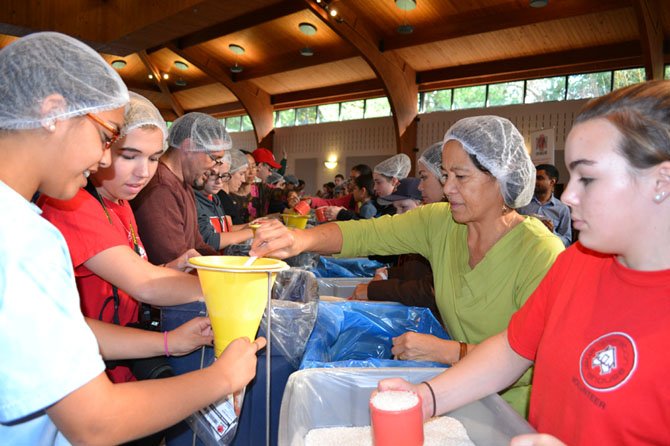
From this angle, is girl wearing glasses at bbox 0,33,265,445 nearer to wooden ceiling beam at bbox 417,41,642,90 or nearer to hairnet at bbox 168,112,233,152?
hairnet at bbox 168,112,233,152

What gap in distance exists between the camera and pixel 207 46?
45.9ft

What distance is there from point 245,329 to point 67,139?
526mm

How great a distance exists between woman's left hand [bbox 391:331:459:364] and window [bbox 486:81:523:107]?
11.8 metres

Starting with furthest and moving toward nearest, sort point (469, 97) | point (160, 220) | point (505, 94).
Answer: point (469, 97)
point (505, 94)
point (160, 220)

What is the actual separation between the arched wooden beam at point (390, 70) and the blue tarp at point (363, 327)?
9.52 meters

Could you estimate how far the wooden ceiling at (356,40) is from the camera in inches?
300

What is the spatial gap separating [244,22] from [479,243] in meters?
12.0

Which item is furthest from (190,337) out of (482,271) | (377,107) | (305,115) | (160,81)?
(160,81)

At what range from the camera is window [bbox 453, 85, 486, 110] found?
12.4 metres

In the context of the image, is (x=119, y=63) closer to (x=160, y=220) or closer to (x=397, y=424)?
(x=160, y=220)

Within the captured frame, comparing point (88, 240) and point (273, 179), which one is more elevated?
point (273, 179)

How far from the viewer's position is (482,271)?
5.34 feet

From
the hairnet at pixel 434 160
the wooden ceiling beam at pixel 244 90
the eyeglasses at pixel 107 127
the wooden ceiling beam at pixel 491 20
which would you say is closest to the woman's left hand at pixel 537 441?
the eyeglasses at pixel 107 127

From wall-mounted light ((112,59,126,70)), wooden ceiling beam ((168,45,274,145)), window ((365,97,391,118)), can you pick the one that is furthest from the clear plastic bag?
wall-mounted light ((112,59,126,70))
